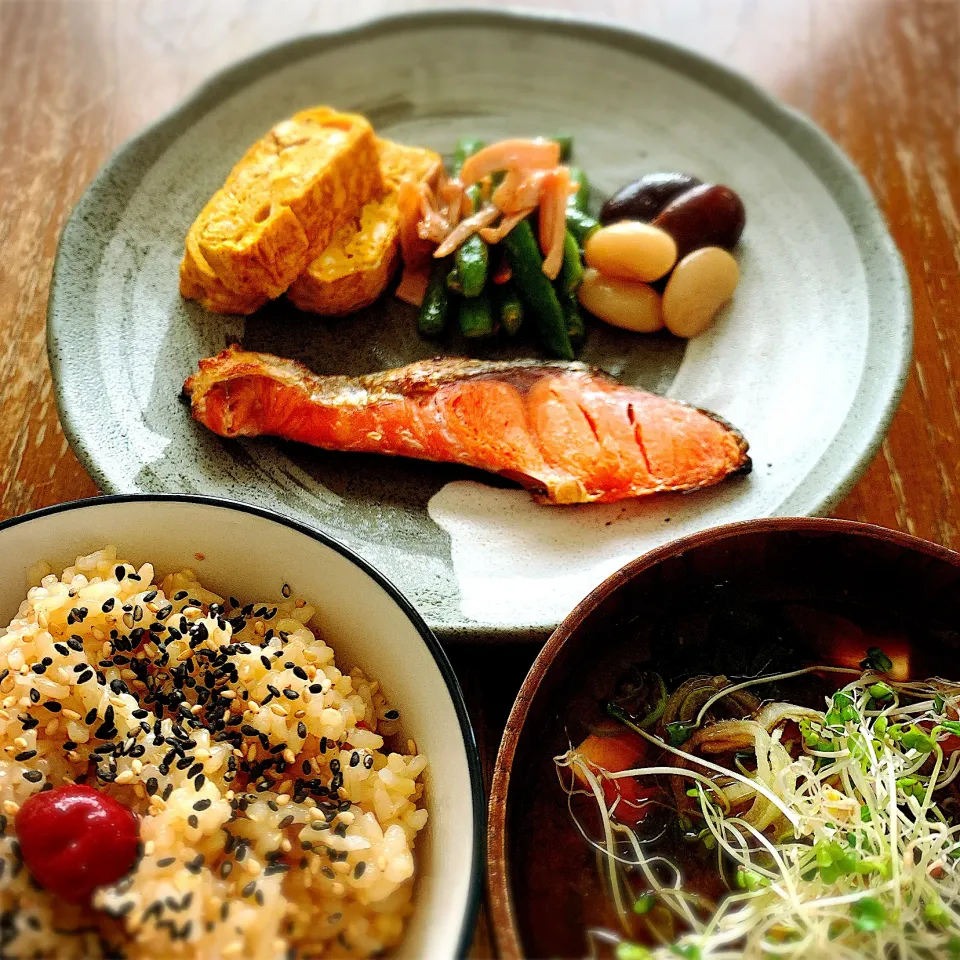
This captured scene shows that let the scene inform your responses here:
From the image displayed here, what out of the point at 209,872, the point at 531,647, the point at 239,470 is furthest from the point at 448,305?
the point at 209,872

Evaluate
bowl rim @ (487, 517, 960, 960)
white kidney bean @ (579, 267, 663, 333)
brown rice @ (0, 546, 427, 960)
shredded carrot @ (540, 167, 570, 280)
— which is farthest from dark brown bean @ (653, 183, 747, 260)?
brown rice @ (0, 546, 427, 960)

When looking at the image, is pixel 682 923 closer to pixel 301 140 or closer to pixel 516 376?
pixel 516 376

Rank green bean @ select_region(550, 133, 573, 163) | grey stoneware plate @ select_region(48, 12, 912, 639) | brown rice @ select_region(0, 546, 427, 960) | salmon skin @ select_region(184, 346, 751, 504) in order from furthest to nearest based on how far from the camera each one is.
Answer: green bean @ select_region(550, 133, 573, 163) → salmon skin @ select_region(184, 346, 751, 504) → grey stoneware plate @ select_region(48, 12, 912, 639) → brown rice @ select_region(0, 546, 427, 960)

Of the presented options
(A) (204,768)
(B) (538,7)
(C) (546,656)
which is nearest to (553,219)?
(B) (538,7)

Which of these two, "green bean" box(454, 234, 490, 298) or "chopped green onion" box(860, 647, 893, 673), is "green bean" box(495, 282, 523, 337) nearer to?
"green bean" box(454, 234, 490, 298)

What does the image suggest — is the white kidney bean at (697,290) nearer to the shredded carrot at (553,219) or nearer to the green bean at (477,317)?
the shredded carrot at (553,219)

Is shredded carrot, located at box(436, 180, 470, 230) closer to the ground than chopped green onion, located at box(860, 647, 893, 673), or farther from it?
farther from it

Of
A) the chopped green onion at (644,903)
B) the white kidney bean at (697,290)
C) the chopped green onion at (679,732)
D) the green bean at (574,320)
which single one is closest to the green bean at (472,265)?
the green bean at (574,320)
